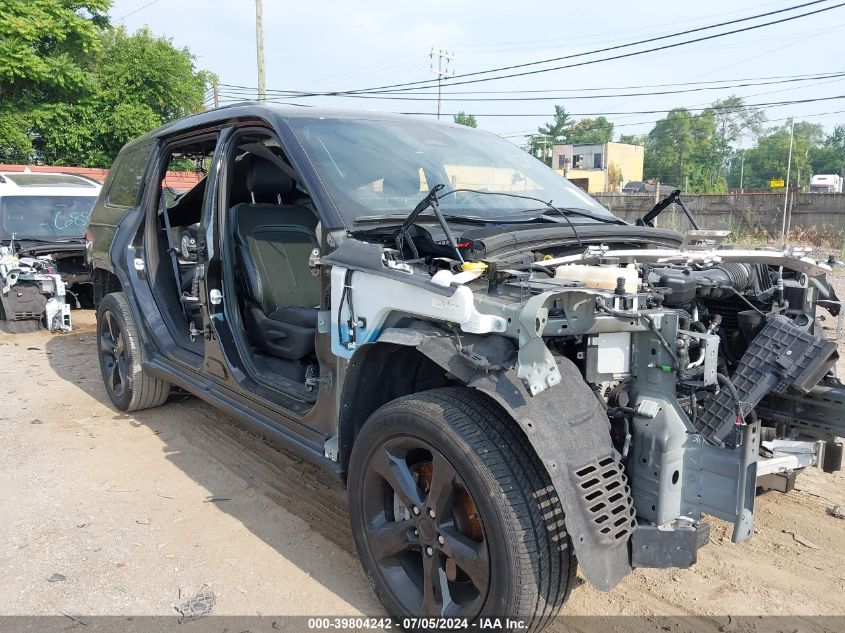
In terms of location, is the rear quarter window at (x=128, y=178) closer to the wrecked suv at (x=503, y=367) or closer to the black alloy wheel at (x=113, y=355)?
the black alloy wheel at (x=113, y=355)

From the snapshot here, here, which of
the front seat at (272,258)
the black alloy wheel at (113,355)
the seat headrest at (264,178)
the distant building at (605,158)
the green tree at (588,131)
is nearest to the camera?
the front seat at (272,258)

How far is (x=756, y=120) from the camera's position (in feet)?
239

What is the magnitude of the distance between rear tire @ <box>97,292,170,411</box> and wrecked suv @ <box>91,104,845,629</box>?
1.22 metres

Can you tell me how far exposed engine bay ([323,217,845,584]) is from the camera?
217 cm

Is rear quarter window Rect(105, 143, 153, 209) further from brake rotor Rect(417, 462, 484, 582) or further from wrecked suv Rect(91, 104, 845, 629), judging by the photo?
brake rotor Rect(417, 462, 484, 582)

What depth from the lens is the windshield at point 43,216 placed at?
9.23 meters

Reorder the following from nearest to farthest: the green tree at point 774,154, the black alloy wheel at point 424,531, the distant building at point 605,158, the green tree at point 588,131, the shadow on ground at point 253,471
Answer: the black alloy wheel at point 424,531
the shadow on ground at point 253,471
the distant building at point 605,158
the green tree at point 774,154
the green tree at point 588,131

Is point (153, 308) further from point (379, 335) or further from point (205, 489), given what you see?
point (379, 335)

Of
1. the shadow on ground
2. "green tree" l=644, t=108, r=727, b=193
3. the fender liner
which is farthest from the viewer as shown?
"green tree" l=644, t=108, r=727, b=193

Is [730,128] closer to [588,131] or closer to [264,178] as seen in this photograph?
[588,131]

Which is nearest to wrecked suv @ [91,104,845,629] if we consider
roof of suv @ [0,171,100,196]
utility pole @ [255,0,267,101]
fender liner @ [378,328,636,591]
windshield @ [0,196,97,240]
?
fender liner @ [378,328,636,591]

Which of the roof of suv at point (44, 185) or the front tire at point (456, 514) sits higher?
the roof of suv at point (44, 185)

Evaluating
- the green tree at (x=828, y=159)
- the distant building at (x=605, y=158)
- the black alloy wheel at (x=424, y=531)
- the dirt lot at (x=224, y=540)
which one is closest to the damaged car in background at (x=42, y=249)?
the dirt lot at (x=224, y=540)

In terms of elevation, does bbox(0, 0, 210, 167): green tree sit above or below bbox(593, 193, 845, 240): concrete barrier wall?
above
